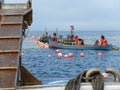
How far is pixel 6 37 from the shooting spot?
242 inches

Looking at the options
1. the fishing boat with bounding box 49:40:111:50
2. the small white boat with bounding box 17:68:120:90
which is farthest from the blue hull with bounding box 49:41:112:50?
the small white boat with bounding box 17:68:120:90

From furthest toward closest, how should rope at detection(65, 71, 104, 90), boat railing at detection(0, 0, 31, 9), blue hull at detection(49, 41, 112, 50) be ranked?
blue hull at detection(49, 41, 112, 50), boat railing at detection(0, 0, 31, 9), rope at detection(65, 71, 104, 90)

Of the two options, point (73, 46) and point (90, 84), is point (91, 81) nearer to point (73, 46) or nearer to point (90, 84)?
point (90, 84)

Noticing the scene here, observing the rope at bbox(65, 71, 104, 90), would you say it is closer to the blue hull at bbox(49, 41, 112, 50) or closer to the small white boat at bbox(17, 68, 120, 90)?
the small white boat at bbox(17, 68, 120, 90)

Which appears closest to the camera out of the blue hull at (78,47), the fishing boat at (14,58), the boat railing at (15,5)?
the fishing boat at (14,58)

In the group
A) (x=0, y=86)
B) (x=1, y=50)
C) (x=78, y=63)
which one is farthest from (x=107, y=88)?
(x=78, y=63)

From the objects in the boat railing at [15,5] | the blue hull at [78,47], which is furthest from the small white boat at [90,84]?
the blue hull at [78,47]

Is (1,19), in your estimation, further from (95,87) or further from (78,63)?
(78,63)

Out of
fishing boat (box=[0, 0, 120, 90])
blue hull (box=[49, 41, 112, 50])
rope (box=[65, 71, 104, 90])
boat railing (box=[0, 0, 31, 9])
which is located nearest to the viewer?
rope (box=[65, 71, 104, 90])

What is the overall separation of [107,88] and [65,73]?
31.5m

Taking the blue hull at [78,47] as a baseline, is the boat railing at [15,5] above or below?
above

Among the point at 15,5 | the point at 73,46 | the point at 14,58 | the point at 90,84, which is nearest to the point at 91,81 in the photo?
the point at 90,84

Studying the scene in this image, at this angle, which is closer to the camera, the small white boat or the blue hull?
the small white boat

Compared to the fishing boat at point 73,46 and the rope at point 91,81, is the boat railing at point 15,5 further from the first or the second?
the fishing boat at point 73,46
